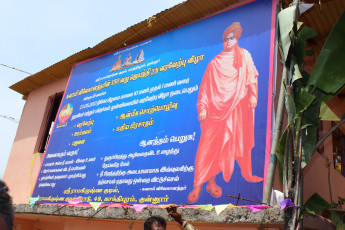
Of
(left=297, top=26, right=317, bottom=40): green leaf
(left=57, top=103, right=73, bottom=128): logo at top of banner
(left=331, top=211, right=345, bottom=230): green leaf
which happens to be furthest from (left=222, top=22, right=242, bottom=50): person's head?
(left=57, top=103, right=73, bottom=128): logo at top of banner

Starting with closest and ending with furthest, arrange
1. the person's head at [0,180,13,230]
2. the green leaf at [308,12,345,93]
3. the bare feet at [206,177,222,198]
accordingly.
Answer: the person's head at [0,180,13,230] < the green leaf at [308,12,345,93] < the bare feet at [206,177,222,198]

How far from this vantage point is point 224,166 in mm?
4949

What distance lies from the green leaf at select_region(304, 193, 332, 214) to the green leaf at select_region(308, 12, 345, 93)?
1.26 meters

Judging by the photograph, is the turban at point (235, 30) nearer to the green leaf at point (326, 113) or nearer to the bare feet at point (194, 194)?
the green leaf at point (326, 113)

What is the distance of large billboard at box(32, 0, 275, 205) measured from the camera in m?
4.94

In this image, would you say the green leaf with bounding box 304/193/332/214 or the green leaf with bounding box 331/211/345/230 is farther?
the green leaf with bounding box 331/211/345/230

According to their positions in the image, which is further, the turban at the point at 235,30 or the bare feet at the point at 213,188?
the turban at the point at 235,30

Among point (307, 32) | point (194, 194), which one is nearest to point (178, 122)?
point (194, 194)

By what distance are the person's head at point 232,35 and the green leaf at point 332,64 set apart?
1.85 metres

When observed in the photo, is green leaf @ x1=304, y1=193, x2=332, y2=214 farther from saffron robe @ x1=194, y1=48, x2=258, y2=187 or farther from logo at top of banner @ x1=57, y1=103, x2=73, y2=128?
logo at top of banner @ x1=57, y1=103, x2=73, y2=128

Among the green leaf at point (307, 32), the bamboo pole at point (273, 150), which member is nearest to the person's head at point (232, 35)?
the green leaf at point (307, 32)

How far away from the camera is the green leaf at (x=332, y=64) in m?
3.96

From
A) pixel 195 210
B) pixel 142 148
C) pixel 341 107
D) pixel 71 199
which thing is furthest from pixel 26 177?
pixel 341 107

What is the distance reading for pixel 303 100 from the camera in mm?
4121
